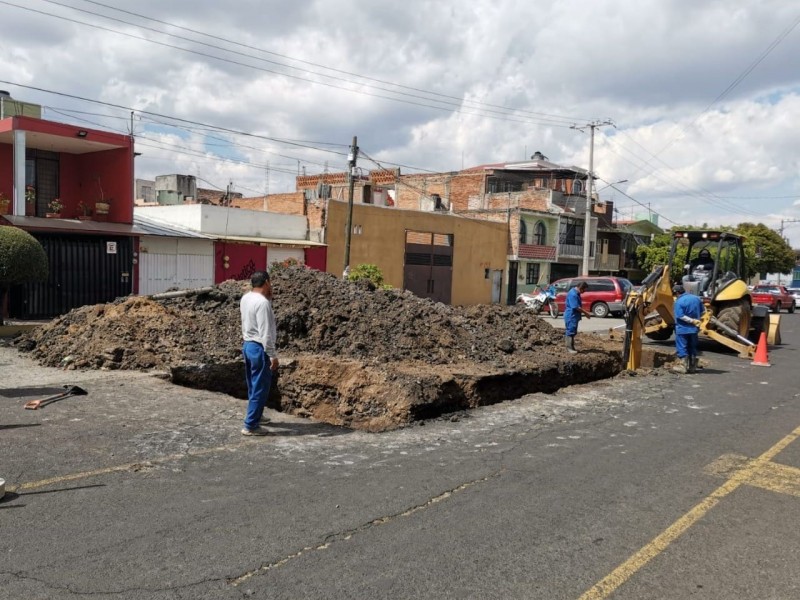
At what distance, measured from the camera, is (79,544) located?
13.0ft

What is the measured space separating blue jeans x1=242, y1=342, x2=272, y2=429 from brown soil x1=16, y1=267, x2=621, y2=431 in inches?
56.5

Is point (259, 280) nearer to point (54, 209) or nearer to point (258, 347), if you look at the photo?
point (258, 347)

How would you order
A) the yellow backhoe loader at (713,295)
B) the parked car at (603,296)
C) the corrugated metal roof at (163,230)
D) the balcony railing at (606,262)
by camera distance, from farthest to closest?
the balcony railing at (606,262), the parked car at (603,296), the corrugated metal roof at (163,230), the yellow backhoe loader at (713,295)

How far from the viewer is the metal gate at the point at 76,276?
56.1 feet

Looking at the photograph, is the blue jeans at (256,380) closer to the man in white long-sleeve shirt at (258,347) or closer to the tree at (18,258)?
the man in white long-sleeve shirt at (258,347)

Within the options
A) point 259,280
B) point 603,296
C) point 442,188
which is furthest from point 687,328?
point 442,188

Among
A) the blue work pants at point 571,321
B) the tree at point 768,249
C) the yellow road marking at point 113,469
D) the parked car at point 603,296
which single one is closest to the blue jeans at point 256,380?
the yellow road marking at point 113,469

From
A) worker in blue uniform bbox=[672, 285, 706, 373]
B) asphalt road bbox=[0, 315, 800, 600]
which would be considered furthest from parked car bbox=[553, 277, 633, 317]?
asphalt road bbox=[0, 315, 800, 600]

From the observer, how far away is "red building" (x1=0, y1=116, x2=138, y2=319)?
56.4 feet

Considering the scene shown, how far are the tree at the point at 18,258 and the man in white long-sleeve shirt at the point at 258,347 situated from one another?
8.53m

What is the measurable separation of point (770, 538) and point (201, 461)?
4530 mm

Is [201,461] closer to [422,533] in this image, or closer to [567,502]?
[422,533]

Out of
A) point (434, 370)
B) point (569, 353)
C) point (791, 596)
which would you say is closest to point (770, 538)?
point (791, 596)

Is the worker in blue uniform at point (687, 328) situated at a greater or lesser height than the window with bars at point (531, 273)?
lesser
